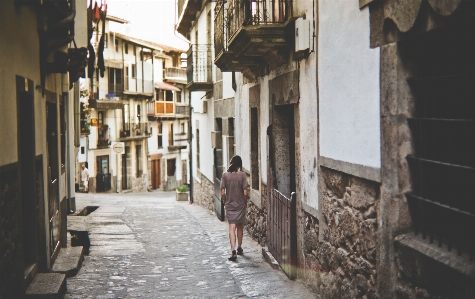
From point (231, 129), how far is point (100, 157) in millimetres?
28167

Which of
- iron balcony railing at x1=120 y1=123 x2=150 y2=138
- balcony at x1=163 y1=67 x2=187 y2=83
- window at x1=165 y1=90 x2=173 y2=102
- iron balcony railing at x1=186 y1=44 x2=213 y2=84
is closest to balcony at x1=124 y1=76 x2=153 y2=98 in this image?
iron balcony railing at x1=120 y1=123 x2=150 y2=138

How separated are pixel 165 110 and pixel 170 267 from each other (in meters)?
42.4

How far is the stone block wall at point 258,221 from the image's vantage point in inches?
394

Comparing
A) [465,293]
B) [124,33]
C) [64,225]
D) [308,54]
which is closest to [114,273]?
[64,225]

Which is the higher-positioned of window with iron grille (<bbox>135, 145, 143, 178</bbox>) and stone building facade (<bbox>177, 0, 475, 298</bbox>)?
stone building facade (<bbox>177, 0, 475, 298</bbox>)

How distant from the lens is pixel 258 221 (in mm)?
10602

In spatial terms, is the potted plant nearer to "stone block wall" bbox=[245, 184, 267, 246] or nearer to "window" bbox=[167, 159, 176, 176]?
"stone block wall" bbox=[245, 184, 267, 246]

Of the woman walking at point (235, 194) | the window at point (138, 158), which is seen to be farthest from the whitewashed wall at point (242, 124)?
the window at point (138, 158)

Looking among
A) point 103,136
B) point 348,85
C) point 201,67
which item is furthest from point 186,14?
point 103,136

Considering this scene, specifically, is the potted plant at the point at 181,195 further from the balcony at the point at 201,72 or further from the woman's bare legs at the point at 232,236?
the woman's bare legs at the point at 232,236

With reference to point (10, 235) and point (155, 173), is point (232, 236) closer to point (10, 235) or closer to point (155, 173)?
point (10, 235)

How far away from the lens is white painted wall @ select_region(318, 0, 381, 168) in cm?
473

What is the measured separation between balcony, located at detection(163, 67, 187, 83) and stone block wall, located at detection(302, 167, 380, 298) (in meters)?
45.4

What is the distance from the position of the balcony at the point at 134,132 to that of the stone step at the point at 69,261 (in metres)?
34.2
